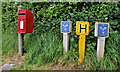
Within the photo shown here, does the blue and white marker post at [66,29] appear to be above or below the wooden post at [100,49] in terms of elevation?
above

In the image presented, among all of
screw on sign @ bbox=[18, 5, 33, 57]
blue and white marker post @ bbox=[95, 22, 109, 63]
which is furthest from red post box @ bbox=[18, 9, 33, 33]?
blue and white marker post @ bbox=[95, 22, 109, 63]

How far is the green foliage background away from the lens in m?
3.08

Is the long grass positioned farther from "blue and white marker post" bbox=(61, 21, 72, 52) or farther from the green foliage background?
"blue and white marker post" bbox=(61, 21, 72, 52)

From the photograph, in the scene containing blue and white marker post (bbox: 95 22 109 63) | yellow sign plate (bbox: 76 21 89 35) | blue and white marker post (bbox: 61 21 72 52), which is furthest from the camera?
blue and white marker post (bbox: 61 21 72 52)

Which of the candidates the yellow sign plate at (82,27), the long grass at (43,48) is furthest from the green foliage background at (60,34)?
the yellow sign plate at (82,27)

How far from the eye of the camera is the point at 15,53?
3.93 m

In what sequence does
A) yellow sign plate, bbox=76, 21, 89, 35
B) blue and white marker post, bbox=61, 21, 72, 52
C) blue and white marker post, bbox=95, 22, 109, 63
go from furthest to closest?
blue and white marker post, bbox=61, 21, 72, 52
yellow sign plate, bbox=76, 21, 89, 35
blue and white marker post, bbox=95, 22, 109, 63

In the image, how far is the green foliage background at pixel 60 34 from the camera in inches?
121

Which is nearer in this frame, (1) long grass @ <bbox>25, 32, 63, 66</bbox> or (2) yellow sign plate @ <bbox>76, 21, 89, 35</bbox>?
(2) yellow sign plate @ <bbox>76, 21, 89, 35</bbox>

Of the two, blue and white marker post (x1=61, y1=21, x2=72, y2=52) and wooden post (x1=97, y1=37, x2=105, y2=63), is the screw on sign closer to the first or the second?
blue and white marker post (x1=61, y1=21, x2=72, y2=52)

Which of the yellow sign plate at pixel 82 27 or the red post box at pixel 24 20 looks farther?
the red post box at pixel 24 20

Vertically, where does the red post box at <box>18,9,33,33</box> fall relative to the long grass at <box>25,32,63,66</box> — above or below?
above

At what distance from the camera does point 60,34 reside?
12.4 feet

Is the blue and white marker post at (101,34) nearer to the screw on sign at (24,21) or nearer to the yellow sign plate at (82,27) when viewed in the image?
the yellow sign plate at (82,27)
